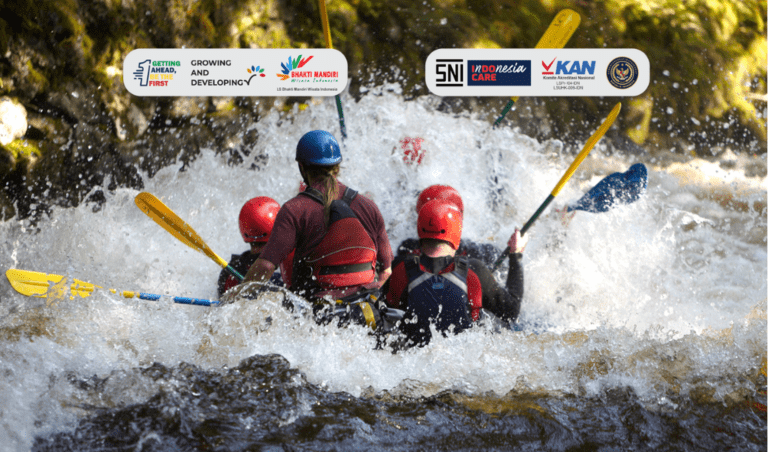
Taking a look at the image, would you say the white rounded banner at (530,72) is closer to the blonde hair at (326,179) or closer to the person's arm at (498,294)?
the person's arm at (498,294)

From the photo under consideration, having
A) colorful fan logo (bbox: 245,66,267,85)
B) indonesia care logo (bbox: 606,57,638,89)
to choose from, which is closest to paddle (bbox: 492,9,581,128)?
indonesia care logo (bbox: 606,57,638,89)

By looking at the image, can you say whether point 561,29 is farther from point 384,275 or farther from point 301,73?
point 384,275

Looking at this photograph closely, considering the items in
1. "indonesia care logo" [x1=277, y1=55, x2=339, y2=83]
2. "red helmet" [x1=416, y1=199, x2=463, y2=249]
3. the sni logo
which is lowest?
"red helmet" [x1=416, y1=199, x2=463, y2=249]

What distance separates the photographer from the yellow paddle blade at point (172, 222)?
128 inches

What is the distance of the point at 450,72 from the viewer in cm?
529

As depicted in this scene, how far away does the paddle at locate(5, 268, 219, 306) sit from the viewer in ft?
9.45

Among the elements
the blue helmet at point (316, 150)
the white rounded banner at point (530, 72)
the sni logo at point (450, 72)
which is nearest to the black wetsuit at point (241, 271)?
the blue helmet at point (316, 150)

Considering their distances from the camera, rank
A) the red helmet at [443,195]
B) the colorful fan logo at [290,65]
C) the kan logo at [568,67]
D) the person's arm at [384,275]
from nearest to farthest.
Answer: the person's arm at [384,275] < the red helmet at [443,195] < the colorful fan logo at [290,65] < the kan logo at [568,67]

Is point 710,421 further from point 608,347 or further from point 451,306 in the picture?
point 451,306

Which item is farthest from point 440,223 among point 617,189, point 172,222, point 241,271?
point 617,189

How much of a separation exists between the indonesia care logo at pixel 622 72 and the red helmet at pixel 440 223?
3.60 m

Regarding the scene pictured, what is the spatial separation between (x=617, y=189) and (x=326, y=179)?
2.44 metres

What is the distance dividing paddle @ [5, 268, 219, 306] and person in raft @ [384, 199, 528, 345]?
1.09 m

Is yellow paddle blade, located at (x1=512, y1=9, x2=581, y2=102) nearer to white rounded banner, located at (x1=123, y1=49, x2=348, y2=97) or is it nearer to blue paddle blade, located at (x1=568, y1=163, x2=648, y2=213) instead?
blue paddle blade, located at (x1=568, y1=163, x2=648, y2=213)
